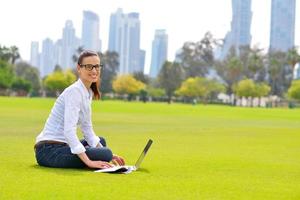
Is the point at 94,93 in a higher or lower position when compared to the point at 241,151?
higher

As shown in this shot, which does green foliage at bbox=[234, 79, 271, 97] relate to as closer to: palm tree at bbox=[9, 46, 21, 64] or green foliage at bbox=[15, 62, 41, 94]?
green foliage at bbox=[15, 62, 41, 94]

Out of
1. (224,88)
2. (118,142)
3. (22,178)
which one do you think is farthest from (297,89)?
(22,178)

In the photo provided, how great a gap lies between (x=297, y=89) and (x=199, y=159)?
364 feet

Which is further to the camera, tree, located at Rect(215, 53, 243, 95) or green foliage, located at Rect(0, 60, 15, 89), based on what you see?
tree, located at Rect(215, 53, 243, 95)

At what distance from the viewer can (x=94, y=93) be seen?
27.5 ft

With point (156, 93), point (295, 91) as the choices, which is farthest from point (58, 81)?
point (295, 91)

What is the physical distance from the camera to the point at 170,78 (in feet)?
500

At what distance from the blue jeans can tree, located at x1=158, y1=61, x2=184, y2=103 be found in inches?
5585

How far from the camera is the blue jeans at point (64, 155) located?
8086mm

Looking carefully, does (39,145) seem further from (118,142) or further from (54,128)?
Result: (118,142)

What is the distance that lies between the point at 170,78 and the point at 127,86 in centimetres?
1195

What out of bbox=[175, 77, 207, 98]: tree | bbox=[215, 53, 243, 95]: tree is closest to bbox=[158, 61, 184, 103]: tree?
bbox=[215, 53, 243, 95]: tree

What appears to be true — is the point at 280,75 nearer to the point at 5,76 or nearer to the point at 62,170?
the point at 5,76

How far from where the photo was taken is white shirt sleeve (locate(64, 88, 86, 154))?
304 inches
